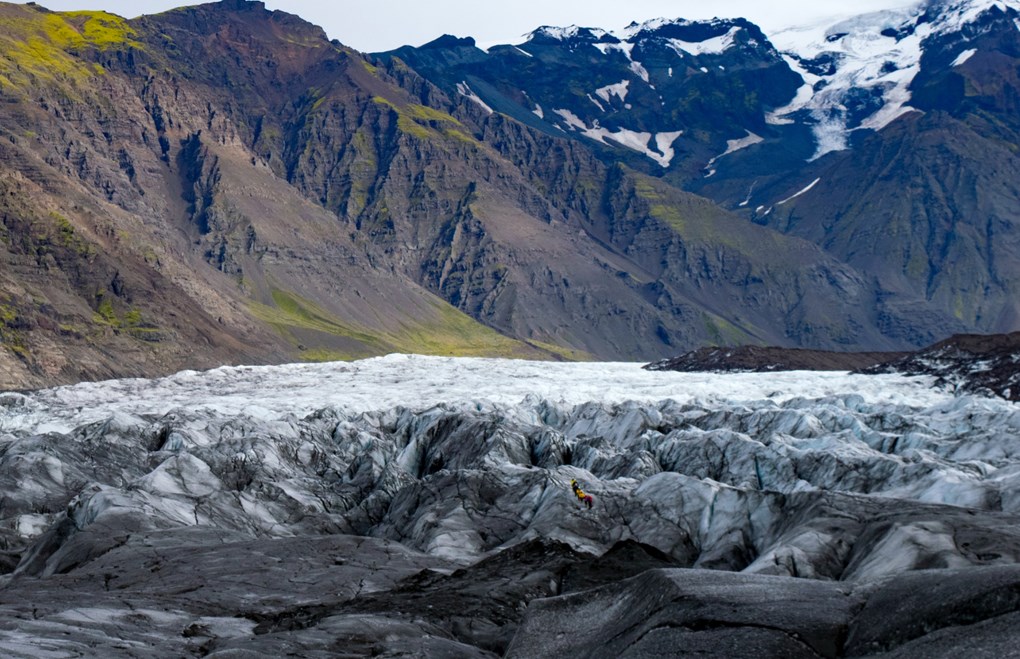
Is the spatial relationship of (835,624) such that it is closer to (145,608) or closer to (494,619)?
(494,619)

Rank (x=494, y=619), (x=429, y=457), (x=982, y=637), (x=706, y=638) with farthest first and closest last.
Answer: (x=429, y=457) → (x=494, y=619) → (x=706, y=638) → (x=982, y=637)

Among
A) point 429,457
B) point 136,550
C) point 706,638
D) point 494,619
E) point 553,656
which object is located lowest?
point 429,457

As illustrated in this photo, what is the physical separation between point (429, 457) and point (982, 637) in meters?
84.8

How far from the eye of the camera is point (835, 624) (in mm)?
27500

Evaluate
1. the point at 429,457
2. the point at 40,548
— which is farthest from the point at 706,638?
the point at 429,457

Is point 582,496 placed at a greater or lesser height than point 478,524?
greater

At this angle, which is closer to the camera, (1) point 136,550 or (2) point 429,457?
(1) point 136,550

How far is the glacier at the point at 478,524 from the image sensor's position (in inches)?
1357

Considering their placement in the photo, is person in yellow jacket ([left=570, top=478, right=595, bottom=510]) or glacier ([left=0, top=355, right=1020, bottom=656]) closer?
glacier ([left=0, top=355, right=1020, bottom=656])

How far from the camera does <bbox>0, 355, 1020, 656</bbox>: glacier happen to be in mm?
34469

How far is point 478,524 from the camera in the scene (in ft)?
242

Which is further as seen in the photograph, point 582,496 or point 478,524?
point 478,524

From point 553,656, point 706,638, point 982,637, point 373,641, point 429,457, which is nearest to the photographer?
point 982,637

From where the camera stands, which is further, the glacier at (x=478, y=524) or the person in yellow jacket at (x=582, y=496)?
the person in yellow jacket at (x=582, y=496)
